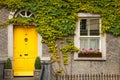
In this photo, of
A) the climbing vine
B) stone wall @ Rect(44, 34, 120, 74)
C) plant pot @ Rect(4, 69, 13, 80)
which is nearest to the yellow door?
the climbing vine

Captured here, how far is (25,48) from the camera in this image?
21750mm

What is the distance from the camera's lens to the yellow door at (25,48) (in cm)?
2166

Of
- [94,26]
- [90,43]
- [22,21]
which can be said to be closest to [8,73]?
[22,21]

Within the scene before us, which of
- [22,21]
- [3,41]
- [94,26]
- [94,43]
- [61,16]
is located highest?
[61,16]

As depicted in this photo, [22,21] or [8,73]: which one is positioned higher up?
[22,21]

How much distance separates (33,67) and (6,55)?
151cm

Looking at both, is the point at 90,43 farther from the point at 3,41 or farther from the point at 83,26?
the point at 3,41

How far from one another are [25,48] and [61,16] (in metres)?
2.45

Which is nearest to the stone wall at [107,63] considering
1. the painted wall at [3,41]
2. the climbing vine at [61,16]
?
the climbing vine at [61,16]

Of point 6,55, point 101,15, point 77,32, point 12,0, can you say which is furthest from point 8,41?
point 101,15

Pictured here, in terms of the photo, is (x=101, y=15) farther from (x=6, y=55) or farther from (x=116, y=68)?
(x=6, y=55)

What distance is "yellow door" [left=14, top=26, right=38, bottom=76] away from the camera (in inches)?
853

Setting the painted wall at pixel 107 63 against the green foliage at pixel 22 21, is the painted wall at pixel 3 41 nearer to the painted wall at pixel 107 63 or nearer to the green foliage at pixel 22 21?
the green foliage at pixel 22 21

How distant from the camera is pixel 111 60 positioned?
21.7 metres
